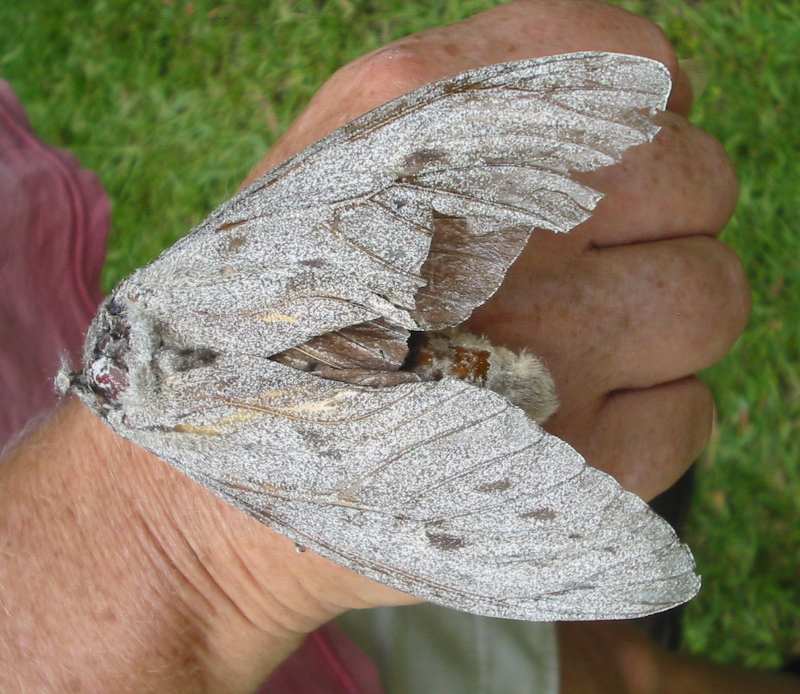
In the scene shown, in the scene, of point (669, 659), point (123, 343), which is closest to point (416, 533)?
point (123, 343)

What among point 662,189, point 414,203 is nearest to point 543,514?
point 414,203

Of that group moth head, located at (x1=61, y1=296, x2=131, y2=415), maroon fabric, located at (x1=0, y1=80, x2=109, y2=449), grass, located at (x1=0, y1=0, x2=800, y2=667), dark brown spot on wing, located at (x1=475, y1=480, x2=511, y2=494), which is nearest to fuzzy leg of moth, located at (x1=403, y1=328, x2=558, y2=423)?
dark brown spot on wing, located at (x1=475, y1=480, x2=511, y2=494)

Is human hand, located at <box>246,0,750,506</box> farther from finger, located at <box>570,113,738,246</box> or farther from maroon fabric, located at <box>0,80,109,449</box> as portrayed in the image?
maroon fabric, located at <box>0,80,109,449</box>

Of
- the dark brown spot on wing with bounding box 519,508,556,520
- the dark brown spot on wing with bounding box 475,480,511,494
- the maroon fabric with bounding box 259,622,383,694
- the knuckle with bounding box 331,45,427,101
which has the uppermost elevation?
the knuckle with bounding box 331,45,427,101

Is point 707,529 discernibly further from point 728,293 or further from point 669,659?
point 728,293

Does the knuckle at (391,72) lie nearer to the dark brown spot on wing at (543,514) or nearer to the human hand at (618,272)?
the human hand at (618,272)

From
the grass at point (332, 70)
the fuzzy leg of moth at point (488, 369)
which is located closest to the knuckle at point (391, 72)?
the fuzzy leg of moth at point (488, 369)

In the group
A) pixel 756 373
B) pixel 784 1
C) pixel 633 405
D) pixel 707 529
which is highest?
pixel 784 1
